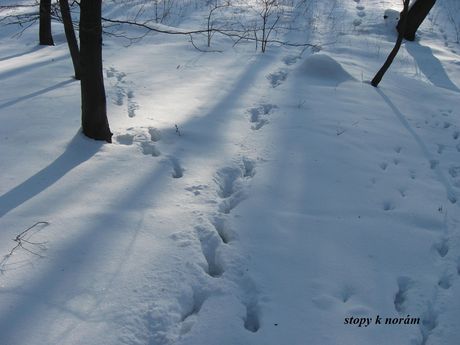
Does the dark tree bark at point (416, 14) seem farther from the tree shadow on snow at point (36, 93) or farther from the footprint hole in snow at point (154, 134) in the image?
the tree shadow on snow at point (36, 93)

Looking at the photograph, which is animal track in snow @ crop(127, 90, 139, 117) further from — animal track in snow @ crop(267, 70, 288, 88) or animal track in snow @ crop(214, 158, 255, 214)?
animal track in snow @ crop(267, 70, 288, 88)

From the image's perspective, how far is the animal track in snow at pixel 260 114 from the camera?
194 inches

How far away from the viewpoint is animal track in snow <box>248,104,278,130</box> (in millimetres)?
4934

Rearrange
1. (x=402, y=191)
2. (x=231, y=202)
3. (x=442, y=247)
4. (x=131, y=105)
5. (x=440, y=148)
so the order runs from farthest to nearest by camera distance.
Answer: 1. (x=131, y=105)
2. (x=440, y=148)
3. (x=402, y=191)
4. (x=231, y=202)
5. (x=442, y=247)

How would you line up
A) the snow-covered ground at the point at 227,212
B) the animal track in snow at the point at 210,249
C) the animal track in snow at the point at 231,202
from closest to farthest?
the snow-covered ground at the point at 227,212 < the animal track in snow at the point at 210,249 < the animal track in snow at the point at 231,202

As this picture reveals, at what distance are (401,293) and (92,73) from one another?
3.16m

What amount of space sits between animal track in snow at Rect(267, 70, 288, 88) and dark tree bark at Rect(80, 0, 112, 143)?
316cm

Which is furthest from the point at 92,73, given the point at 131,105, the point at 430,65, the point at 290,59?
the point at 430,65

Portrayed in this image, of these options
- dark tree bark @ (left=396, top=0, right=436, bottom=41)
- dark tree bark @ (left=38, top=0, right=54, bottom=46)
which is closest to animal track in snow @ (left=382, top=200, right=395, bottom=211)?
dark tree bark @ (left=396, top=0, right=436, bottom=41)

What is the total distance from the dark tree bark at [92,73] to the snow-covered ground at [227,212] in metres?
0.19

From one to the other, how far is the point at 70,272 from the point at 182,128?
2.39 m

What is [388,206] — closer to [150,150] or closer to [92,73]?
[150,150]

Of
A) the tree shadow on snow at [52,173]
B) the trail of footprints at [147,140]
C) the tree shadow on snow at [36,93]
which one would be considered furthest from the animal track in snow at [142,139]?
the tree shadow on snow at [36,93]

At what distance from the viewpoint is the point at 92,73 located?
12.1 feet
